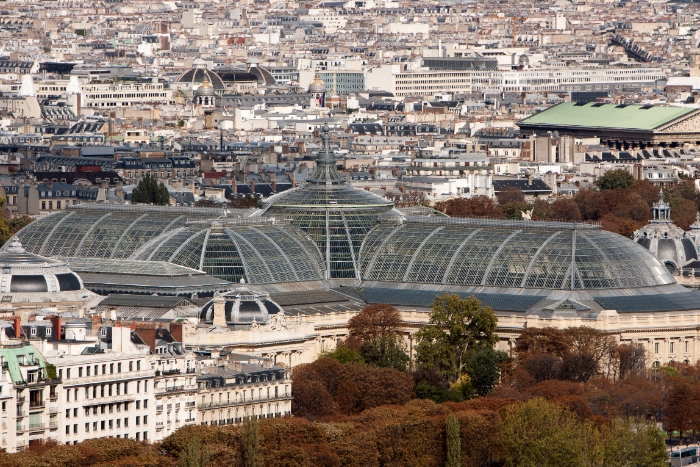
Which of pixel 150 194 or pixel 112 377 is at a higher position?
pixel 150 194

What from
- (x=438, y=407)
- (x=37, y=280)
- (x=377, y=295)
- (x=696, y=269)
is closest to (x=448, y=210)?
(x=696, y=269)

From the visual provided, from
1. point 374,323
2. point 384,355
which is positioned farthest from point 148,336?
point 374,323

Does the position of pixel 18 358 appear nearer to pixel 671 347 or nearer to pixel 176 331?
pixel 176 331

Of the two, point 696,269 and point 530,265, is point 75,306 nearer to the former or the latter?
point 530,265

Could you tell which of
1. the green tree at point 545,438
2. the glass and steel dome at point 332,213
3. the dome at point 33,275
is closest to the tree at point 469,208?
the glass and steel dome at point 332,213

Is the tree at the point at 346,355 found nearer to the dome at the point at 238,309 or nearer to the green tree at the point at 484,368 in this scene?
the dome at the point at 238,309
